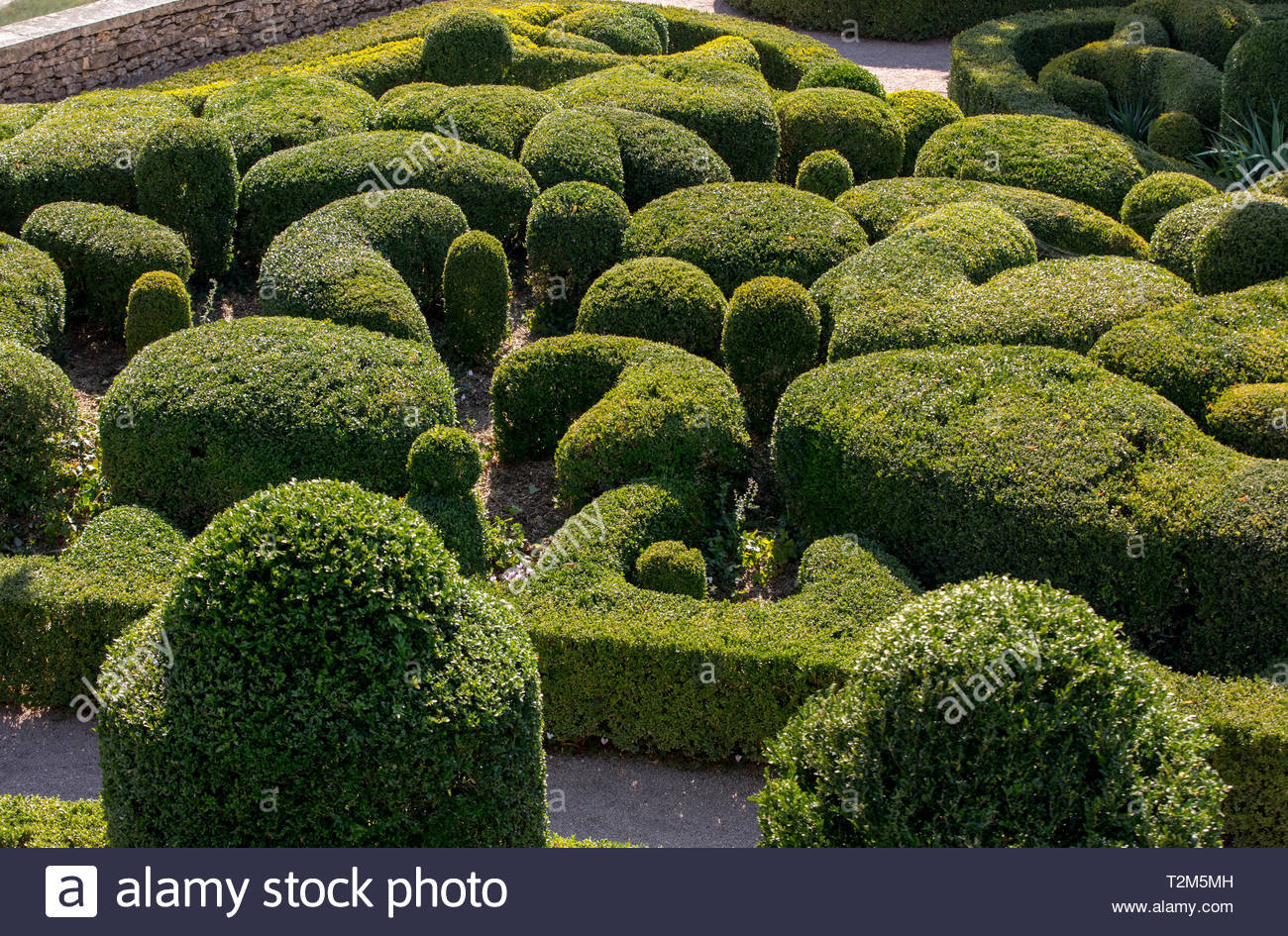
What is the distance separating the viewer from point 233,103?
16.6 m

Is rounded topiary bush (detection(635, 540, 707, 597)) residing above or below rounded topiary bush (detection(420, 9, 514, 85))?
below

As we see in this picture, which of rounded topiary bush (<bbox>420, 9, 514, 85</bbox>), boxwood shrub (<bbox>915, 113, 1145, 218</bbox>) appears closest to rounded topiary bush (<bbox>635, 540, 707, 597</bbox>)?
boxwood shrub (<bbox>915, 113, 1145, 218</bbox>)

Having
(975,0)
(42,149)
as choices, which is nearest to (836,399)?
(42,149)

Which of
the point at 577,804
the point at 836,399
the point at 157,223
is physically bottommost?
the point at 577,804

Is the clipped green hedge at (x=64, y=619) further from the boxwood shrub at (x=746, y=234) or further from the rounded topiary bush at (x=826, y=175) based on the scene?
the rounded topiary bush at (x=826, y=175)

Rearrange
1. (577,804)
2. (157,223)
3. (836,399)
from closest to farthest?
(577,804), (836,399), (157,223)

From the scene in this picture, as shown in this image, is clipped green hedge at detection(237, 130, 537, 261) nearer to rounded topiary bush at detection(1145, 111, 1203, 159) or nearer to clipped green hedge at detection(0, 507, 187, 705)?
clipped green hedge at detection(0, 507, 187, 705)

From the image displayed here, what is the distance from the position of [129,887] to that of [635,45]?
17.9 m

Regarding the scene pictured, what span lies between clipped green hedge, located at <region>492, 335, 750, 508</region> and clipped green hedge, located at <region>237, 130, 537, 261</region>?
3.30 meters

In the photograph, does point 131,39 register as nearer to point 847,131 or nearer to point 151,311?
point 151,311

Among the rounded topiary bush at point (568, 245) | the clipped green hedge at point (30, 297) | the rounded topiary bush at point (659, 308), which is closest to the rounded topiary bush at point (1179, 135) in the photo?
Result: the rounded topiary bush at point (568, 245)

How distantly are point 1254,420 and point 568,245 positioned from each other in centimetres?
726

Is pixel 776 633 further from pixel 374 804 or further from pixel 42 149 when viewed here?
pixel 42 149

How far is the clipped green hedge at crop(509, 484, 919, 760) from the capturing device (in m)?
8.73
